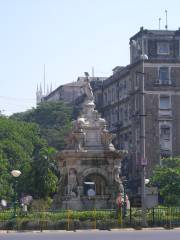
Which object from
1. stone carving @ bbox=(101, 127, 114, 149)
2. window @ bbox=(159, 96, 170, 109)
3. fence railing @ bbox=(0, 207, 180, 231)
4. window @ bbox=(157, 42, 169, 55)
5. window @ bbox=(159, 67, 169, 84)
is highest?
window @ bbox=(157, 42, 169, 55)

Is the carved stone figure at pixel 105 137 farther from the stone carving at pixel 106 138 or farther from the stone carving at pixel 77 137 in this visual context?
the stone carving at pixel 77 137

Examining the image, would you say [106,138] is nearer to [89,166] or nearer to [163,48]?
[89,166]

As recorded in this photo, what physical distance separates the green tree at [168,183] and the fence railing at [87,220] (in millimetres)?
23709

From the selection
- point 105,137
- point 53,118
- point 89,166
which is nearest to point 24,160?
point 53,118

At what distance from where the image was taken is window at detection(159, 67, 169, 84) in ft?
309

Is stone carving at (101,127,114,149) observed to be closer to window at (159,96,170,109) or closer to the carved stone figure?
the carved stone figure

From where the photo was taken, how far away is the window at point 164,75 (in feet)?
309

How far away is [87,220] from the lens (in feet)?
152

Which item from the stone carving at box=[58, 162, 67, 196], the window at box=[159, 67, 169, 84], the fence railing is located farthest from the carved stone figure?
the window at box=[159, 67, 169, 84]

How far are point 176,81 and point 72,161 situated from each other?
37644mm

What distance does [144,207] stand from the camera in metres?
44.2

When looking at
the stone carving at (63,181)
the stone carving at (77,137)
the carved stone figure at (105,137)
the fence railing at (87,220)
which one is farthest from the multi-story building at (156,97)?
the fence railing at (87,220)

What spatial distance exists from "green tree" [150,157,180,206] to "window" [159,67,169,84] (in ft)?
57.6

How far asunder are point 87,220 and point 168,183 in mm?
29235
